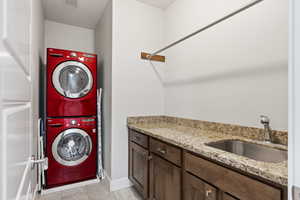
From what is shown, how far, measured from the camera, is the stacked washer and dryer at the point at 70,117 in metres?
2.28

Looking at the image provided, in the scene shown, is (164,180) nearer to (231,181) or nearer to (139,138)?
(139,138)

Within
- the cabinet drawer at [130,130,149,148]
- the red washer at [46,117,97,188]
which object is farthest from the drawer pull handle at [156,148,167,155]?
the red washer at [46,117,97,188]

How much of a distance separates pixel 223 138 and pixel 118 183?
5.43 ft

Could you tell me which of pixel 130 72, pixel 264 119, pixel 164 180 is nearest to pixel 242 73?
pixel 264 119

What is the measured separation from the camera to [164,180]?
1558 millimetres

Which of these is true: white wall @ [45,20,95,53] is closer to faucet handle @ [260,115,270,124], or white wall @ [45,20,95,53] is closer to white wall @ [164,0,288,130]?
white wall @ [164,0,288,130]

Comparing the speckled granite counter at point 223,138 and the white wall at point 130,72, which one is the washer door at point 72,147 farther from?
the speckled granite counter at point 223,138

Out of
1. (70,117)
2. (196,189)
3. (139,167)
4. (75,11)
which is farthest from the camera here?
(75,11)

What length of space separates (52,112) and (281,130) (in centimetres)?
269

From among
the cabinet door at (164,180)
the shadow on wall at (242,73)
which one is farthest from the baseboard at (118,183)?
the shadow on wall at (242,73)

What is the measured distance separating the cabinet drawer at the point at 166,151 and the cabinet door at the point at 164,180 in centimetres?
5

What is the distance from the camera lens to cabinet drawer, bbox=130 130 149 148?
1875mm

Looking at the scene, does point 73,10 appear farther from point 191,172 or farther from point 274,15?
point 191,172

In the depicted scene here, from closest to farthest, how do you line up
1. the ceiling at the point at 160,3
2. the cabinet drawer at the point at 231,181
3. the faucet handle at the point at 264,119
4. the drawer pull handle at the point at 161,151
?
the cabinet drawer at the point at 231,181 → the faucet handle at the point at 264,119 → the drawer pull handle at the point at 161,151 → the ceiling at the point at 160,3
